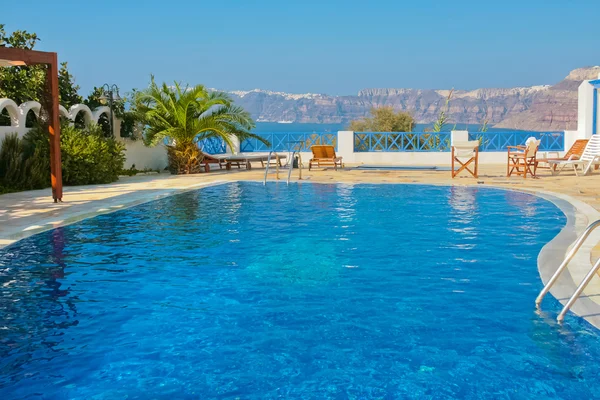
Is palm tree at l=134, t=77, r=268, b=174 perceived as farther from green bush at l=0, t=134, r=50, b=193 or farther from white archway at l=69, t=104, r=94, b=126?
green bush at l=0, t=134, r=50, b=193

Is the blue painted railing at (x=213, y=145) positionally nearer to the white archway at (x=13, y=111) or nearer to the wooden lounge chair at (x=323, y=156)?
the wooden lounge chair at (x=323, y=156)

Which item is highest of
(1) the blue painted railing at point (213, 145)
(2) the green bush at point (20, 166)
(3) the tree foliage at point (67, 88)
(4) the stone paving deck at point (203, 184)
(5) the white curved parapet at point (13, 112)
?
(3) the tree foliage at point (67, 88)

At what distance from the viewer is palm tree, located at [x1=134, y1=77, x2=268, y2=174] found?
628 inches

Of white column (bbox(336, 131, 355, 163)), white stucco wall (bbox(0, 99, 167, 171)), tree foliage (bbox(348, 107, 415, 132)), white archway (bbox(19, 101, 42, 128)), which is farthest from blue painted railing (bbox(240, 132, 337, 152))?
tree foliage (bbox(348, 107, 415, 132))

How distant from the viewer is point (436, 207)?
10188 mm

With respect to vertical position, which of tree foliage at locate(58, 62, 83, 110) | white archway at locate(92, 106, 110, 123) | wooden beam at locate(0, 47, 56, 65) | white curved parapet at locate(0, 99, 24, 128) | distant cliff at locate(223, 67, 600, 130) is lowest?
white curved parapet at locate(0, 99, 24, 128)

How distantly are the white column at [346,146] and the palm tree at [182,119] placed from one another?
4574 millimetres

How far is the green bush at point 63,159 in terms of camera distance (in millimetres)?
11875

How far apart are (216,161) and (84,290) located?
12319mm

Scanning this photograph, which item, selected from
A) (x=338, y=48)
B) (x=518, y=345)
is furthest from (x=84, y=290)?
(x=338, y=48)

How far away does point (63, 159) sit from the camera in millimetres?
12477

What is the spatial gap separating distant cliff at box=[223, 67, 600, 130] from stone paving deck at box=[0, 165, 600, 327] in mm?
71525

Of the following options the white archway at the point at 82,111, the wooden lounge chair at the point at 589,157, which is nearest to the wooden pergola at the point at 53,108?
the white archway at the point at 82,111

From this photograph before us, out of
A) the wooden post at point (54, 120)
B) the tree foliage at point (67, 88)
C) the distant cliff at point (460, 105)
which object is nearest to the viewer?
the wooden post at point (54, 120)
